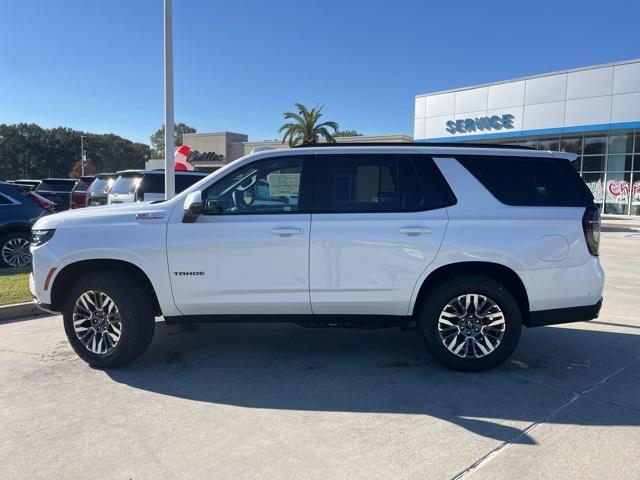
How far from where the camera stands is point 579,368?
16.0 feet

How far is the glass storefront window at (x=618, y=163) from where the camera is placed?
27.0 m

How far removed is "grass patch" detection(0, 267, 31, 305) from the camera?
22.8 ft

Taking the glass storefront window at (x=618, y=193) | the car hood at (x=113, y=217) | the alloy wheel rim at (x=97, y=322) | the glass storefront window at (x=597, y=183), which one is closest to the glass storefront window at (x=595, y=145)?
the glass storefront window at (x=597, y=183)

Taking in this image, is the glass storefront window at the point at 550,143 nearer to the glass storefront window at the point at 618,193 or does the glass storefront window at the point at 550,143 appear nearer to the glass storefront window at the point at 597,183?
the glass storefront window at the point at 597,183

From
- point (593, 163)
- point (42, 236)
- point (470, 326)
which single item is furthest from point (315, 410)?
point (593, 163)

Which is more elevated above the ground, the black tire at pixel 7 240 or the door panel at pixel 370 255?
the door panel at pixel 370 255

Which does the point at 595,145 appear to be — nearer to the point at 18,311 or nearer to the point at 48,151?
the point at 18,311

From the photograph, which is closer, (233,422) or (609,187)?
(233,422)

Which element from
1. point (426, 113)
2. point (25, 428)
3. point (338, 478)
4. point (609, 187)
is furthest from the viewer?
point (426, 113)

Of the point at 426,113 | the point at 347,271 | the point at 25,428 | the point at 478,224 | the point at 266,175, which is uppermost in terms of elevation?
the point at 426,113

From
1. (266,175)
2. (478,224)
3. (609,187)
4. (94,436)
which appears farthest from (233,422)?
(609,187)

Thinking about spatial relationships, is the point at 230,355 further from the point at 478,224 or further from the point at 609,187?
the point at 609,187

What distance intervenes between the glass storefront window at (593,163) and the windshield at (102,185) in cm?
2567

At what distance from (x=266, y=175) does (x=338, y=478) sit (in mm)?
2694
